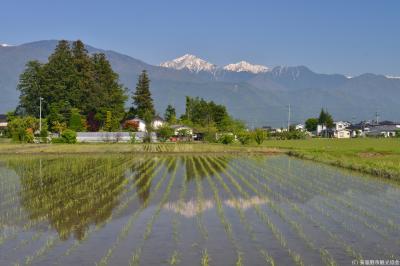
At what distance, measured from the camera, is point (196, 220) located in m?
14.6

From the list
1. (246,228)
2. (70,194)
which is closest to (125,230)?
(246,228)

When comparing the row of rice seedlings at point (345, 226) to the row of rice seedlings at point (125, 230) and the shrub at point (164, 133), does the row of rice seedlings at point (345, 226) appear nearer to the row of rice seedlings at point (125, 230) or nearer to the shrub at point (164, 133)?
the row of rice seedlings at point (125, 230)

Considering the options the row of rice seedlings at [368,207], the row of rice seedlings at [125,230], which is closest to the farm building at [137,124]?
the row of rice seedlings at [368,207]

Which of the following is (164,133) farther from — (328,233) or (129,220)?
(328,233)

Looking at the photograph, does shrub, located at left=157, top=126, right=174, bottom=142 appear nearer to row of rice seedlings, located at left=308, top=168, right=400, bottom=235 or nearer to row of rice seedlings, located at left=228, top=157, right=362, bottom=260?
row of rice seedlings, located at left=228, top=157, right=362, bottom=260

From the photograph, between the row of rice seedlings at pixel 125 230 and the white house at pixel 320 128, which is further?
the white house at pixel 320 128

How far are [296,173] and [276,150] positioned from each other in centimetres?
2412

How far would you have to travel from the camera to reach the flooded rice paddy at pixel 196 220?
1079 cm

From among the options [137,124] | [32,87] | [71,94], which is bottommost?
[137,124]

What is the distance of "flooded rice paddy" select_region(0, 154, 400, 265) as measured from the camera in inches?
425

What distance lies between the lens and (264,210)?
1628 cm

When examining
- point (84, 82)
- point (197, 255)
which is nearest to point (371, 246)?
point (197, 255)

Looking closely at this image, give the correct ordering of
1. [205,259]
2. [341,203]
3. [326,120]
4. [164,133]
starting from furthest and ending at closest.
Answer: [326,120], [164,133], [341,203], [205,259]

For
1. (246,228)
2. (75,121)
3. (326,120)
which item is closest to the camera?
(246,228)
